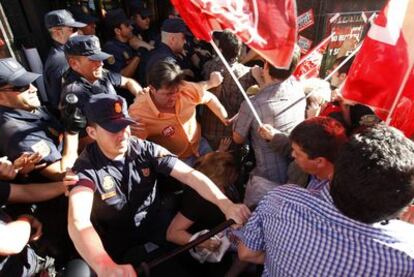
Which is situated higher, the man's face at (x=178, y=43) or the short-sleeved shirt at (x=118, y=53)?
the man's face at (x=178, y=43)

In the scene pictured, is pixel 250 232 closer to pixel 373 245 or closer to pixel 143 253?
pixel 373 245

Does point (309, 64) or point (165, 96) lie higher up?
point (165, 96)

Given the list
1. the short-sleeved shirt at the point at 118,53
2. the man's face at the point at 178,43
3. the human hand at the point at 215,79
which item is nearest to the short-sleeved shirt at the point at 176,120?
the human hand at the point at 215,79

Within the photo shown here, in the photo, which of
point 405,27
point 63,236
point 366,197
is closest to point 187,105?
point 63,236

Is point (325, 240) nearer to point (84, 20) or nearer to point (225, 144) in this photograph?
point (225, 144)

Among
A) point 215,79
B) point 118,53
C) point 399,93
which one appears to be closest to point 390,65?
point 399,93

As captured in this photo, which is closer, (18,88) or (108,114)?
(108,114)

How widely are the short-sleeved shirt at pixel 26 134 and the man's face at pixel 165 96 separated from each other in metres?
0.87

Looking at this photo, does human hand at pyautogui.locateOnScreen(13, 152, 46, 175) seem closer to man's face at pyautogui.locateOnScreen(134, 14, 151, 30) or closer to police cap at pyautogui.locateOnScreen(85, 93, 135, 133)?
police cap at pyautogui.locateOnScreen(85, 93, 135, 133)

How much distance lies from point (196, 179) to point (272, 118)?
0.87 metres

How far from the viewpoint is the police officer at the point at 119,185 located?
189 cm

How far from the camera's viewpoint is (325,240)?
4.37ft

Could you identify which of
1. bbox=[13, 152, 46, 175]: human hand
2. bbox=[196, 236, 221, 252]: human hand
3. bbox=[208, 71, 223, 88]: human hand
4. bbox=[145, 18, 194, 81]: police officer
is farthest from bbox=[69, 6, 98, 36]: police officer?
bbox=[196, 236, 221, 252]: human hand

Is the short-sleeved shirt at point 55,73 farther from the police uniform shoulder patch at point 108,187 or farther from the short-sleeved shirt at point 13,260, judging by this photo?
the police uniform shoulder patch at point 108,187
